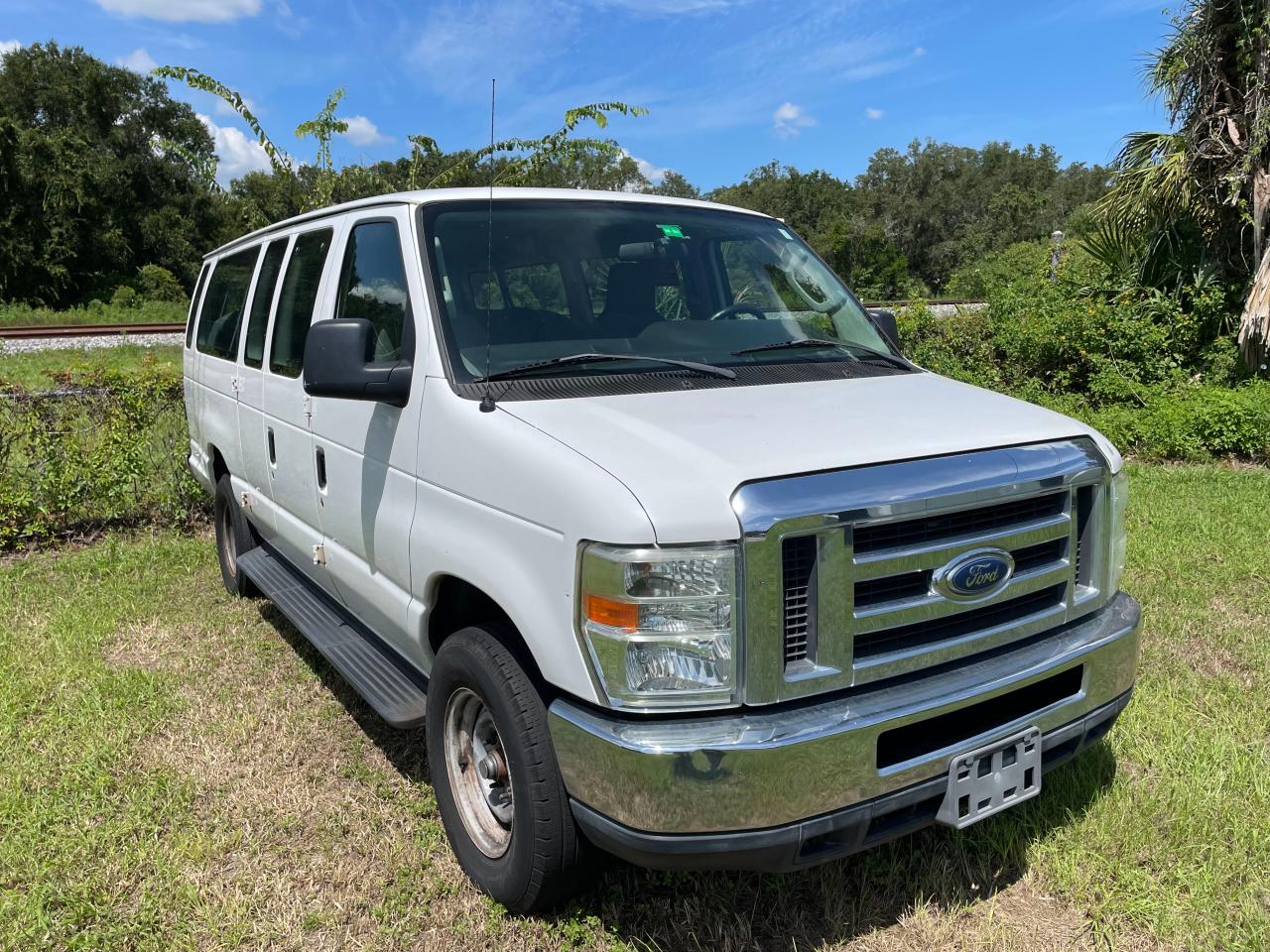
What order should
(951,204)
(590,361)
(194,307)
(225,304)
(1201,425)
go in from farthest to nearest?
Answer: (951,204)
(1201,425)
(194,307)
(225,304)
(590,361)

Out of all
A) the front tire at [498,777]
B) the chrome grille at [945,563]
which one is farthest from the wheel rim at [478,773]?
the chrome grille at [945,563]

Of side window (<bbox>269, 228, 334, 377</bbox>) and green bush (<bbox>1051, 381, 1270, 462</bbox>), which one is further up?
side window (<bbox>269, 228, 334, 377</bbox>)

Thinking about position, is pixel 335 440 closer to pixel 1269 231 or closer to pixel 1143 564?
pixel 1143 564

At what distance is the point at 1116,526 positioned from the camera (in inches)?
113

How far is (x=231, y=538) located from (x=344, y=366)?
11.0 ft

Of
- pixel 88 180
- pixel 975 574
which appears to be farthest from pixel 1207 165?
pixel 88 180

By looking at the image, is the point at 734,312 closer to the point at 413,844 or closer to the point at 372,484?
the point at 372,484

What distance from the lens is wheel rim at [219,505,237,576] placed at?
5773 mm

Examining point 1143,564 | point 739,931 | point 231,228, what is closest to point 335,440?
point 739,931

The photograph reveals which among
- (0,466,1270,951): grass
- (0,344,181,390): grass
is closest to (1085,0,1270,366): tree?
(0,466,1270,951): grass

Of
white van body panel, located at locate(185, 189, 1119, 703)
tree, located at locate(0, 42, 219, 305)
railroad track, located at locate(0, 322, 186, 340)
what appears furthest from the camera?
tree, located at locate(0, 42, 219, 305)

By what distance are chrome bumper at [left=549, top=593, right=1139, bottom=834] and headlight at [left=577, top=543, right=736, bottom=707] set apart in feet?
0.30

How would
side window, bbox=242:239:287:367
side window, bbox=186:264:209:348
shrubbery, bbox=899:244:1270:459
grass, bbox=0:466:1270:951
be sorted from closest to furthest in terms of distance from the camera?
grass, bbox=0:466:1270:951
side window, bbox=242:239:287:367
side window, bbox=186:264:209:348
shrubbery, bbox=899:244:1270:459

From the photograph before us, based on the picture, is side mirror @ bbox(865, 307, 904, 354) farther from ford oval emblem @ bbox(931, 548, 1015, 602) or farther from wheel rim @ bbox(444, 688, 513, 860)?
wheel rim @ bbox(444, 688, 513, 860)
